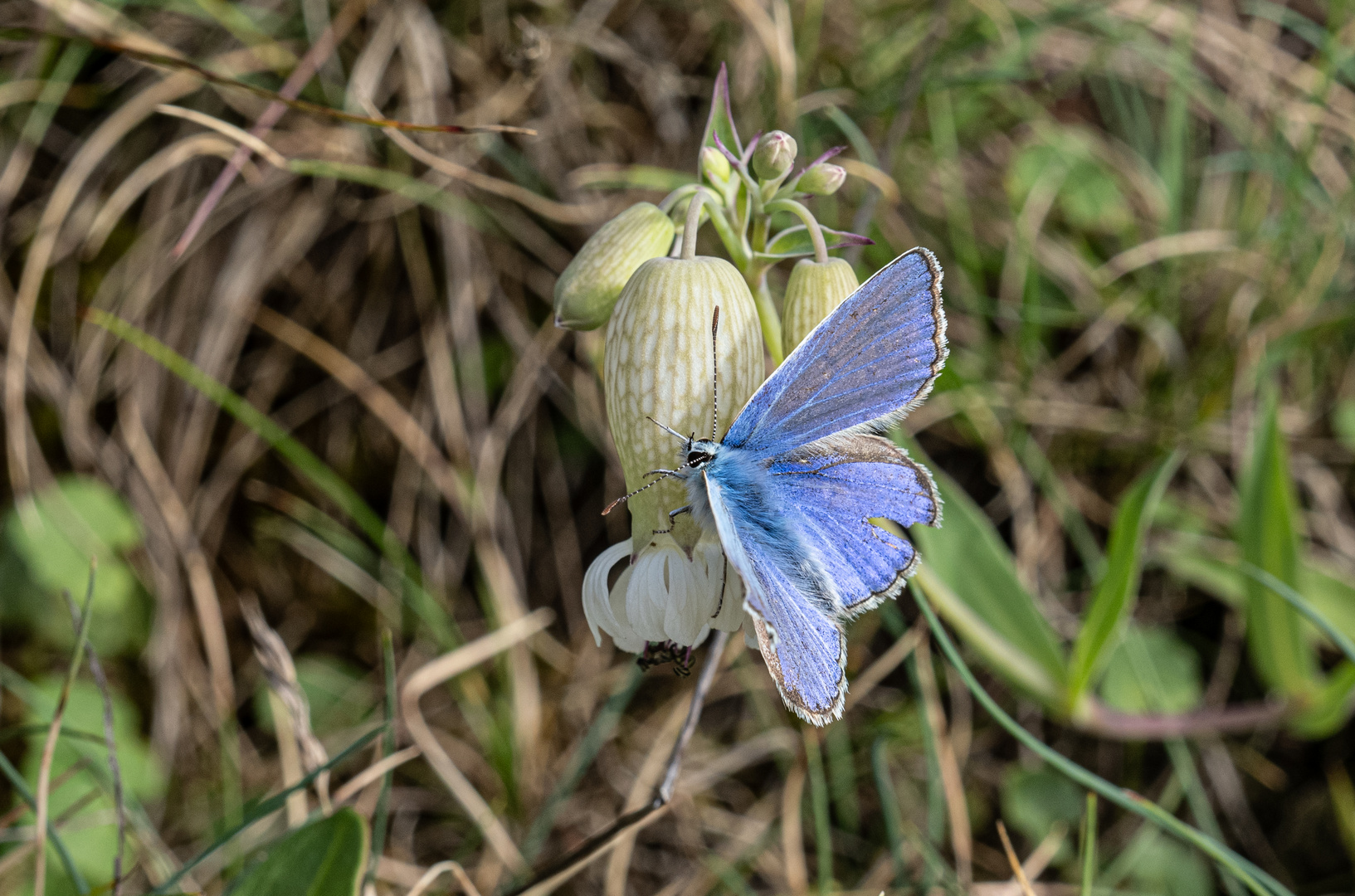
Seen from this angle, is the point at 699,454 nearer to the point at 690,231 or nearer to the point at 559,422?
the point at 690,231

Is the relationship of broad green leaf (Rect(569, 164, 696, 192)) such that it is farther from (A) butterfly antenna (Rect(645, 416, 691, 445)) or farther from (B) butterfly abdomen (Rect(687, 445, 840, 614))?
(B) butterfly abdomen (Rect(687, 445, 840, 614))

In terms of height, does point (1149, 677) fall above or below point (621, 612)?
below

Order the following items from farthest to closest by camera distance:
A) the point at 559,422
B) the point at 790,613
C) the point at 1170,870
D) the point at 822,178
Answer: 1. the point at 559,422
2. the point at 1170,870
3. the point at 822,178
4. the point at 790,613

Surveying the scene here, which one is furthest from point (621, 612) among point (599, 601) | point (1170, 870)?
point (1170, 870)

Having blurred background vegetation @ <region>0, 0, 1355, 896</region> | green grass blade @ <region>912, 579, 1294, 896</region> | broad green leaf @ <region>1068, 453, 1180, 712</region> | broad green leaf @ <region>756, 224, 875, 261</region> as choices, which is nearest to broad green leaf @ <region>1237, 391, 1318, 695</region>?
blurred background vegetation @ <region>0, 0, 1355, 896</region>

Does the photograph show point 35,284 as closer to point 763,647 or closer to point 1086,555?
point 763,647

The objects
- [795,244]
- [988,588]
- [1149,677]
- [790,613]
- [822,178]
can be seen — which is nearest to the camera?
[790,613]

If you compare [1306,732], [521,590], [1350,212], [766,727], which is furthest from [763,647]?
[1350,212]
